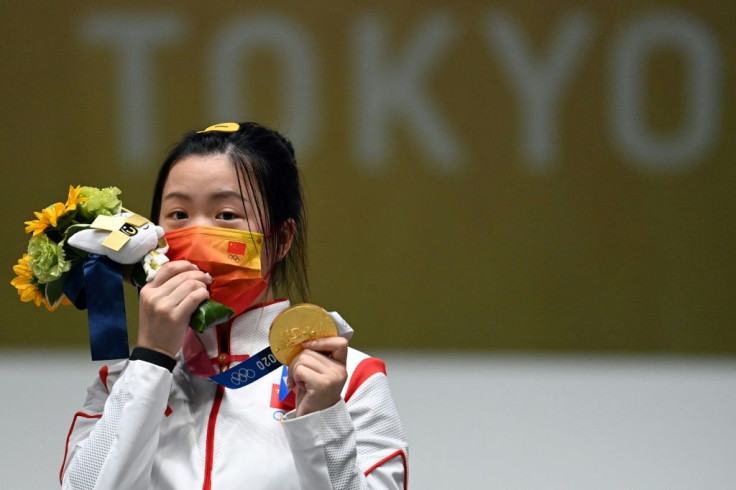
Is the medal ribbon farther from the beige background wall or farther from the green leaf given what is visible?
the beige background wall

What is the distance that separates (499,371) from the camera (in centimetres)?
351

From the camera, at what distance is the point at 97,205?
162 centimetres

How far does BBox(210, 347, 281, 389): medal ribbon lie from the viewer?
1.58 meters

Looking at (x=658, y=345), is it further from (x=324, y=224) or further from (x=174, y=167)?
(x=174, y=167)

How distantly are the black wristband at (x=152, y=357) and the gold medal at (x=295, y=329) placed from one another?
15 centimetres

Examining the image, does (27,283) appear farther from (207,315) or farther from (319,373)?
(319,373)

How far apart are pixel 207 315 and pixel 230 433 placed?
0.18 metres

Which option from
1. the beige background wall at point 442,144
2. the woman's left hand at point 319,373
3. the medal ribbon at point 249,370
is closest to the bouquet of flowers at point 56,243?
the medal ribbon at point 249,370

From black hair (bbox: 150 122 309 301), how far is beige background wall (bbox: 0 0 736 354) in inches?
69.1

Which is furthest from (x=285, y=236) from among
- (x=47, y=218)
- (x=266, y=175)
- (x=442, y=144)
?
(x=442, y=144)

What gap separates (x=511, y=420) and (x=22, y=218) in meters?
1.77

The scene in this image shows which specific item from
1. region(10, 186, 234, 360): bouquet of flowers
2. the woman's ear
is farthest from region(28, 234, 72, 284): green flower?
the woman's ear


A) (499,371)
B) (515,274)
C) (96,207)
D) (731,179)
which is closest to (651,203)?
(731,179)

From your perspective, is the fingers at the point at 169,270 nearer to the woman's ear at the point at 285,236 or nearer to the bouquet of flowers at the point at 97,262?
the bouquet of flowers at the point at 97,262
